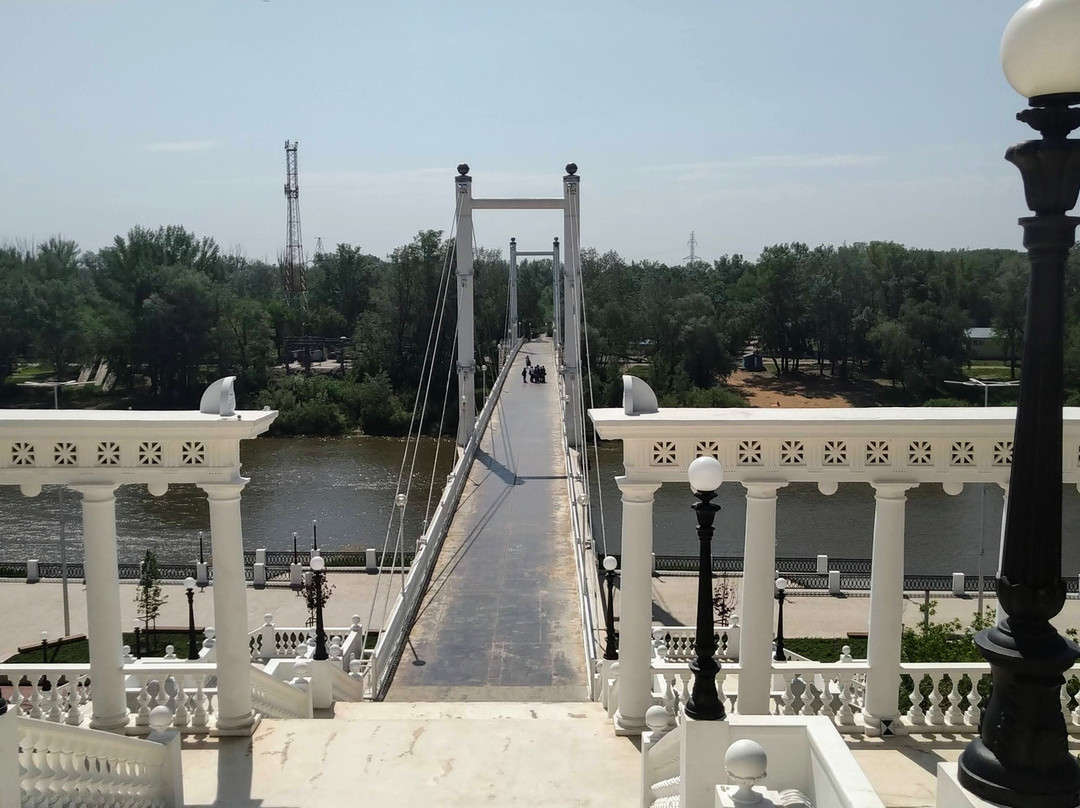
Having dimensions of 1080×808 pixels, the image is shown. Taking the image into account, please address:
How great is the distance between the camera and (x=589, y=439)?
142 ft

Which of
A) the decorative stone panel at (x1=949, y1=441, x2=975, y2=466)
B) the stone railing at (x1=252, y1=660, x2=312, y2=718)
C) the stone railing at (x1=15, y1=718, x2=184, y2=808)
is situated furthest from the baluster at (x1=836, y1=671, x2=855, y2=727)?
the stone railing at (x1=15, y1=718, x2=184, y2=808)

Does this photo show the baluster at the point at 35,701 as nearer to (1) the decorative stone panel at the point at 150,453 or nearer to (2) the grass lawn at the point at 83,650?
(1) the decorative stone panel at the point at 150,453

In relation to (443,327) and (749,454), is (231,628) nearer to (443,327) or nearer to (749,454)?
(749,454)

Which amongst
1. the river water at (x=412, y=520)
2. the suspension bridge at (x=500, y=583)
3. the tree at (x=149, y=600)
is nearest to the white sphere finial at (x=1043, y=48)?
the suspension bridge at (x=500, y=583)

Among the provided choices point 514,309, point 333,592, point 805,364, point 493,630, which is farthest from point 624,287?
point 493,630

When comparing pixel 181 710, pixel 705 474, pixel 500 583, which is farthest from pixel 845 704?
pixel 500 583

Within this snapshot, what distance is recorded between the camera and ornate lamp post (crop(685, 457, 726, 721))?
4980mm

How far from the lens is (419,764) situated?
261 inches

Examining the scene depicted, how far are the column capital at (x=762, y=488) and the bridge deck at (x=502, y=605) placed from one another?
495 cm

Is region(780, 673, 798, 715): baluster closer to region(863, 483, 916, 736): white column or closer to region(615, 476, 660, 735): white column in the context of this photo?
region(863, 483, 916, 736): white column

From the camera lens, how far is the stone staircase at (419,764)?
6207 mm

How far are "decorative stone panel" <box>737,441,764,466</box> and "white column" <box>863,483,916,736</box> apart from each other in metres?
0.96

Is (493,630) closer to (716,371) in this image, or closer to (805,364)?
(716,371)

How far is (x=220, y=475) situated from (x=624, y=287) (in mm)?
56171
